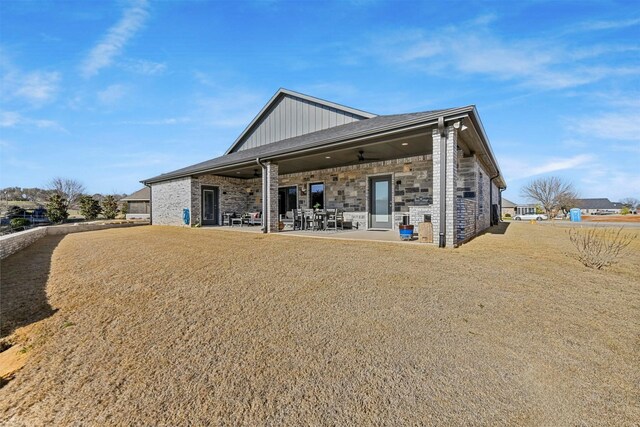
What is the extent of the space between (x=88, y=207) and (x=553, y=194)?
55464 millimetres

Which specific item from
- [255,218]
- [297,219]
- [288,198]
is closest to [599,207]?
[288,198]

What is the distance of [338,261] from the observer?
5.04m

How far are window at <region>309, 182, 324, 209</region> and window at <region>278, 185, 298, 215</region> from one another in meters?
0.92

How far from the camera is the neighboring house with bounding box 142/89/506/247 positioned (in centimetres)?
627

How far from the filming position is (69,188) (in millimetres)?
38625

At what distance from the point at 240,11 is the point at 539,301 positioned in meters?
10.2

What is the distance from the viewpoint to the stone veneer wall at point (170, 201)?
1410cm

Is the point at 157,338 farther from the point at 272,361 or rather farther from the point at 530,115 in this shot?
the point at 530,115

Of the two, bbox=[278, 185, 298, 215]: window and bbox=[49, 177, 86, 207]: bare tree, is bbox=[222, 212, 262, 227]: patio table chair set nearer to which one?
bbox=[278, 185, 298, 215]: window

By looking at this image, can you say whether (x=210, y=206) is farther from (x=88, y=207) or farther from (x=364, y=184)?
(x=88, y=207)

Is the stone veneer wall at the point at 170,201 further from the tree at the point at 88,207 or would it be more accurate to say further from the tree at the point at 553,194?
the tree at the point at 553,194

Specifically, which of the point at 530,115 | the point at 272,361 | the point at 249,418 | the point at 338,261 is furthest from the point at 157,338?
the point at 530,115

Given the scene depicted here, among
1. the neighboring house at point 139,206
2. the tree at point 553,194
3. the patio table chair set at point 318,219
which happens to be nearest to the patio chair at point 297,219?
the patio table chair set at point 318,219

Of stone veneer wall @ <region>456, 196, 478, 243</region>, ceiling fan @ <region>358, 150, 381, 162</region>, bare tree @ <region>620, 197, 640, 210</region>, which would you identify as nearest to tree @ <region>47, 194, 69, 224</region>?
ceiling fan @ <region>358, 150, 381, 162</region>
